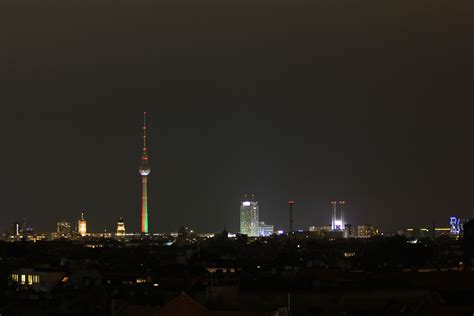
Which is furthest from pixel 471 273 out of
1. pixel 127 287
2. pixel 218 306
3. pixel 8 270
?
pixel 8 270

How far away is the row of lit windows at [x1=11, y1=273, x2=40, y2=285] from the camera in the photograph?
186 ft

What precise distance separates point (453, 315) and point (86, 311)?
1337 centimetres

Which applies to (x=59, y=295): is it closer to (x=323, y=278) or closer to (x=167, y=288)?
(x=167, y=288)

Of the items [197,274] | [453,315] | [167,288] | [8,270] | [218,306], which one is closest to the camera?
[453,315]

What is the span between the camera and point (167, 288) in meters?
43.8

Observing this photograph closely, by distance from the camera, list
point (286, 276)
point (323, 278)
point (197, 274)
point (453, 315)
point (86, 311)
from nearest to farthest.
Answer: point (453, 315) < point (86, 311) < point (323, 278) < point (286, 276) < point (197, 274)

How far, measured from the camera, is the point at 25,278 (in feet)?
191

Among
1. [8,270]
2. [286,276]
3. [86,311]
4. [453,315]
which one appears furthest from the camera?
[8,270]

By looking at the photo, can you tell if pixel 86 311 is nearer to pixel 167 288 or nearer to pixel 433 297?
pixel 167 288

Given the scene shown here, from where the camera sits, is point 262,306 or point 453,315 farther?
point 262,306

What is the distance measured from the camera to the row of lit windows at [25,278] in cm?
A: 5671

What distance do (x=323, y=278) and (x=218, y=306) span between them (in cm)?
1586

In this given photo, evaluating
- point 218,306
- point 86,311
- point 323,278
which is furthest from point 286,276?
point 218,306

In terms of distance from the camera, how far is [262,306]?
117ft
